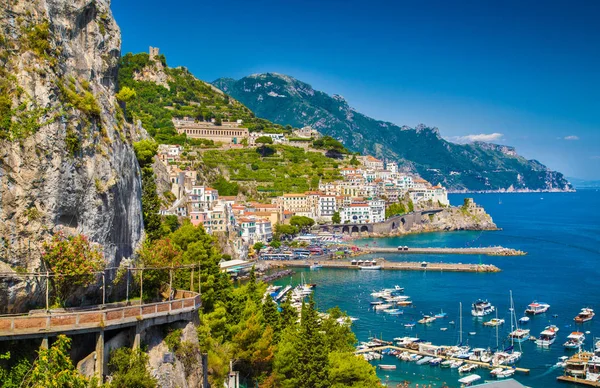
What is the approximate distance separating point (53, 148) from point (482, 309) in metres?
39.4

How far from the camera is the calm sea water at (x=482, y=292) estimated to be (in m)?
35.4

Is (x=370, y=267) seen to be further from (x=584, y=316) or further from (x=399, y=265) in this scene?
(x=584, y=316)

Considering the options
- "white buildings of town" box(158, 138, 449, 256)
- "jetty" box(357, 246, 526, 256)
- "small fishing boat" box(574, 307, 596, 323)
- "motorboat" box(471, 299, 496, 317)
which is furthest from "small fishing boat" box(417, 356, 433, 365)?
"jetty" box(357, 246, 526, 256)

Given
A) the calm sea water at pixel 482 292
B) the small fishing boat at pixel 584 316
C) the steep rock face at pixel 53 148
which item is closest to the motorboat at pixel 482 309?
the calm sea water at pixel 482 292

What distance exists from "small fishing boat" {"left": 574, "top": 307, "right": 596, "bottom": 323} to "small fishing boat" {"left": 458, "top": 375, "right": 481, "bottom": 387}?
15075mm

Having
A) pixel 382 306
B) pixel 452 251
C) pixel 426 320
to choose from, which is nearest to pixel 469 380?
pixel 426 320

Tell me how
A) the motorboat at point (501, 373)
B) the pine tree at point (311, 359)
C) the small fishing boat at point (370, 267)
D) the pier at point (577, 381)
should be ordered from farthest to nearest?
the small fishing boat at point (370, 267) → the motorboat at point (501, 373) → the pier at point (577, 381) → the pine tree at point (311, 359)

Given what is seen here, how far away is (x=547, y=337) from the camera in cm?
3891

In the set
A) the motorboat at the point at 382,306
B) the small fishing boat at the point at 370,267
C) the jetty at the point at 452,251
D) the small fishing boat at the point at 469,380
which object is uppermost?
the jetty at the point at 452,251

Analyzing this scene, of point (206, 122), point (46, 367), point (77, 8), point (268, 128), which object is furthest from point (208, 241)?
point (268, 128)

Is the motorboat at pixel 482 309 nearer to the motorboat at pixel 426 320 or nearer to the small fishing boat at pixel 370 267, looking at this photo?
the motorboat at pixel 426 320

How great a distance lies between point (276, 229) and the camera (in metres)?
81.9

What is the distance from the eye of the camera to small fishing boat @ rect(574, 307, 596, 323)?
42844 millimetres

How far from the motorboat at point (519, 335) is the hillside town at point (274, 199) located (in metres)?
26.7
